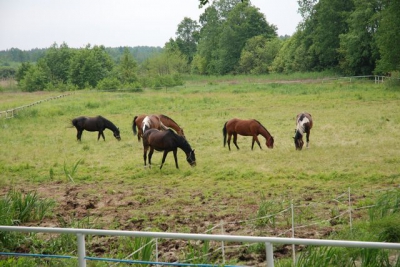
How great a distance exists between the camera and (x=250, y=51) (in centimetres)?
7406

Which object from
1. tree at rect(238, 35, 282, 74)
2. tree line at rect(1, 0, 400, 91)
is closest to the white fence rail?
tree line at rect(1, 0, 400, 91)

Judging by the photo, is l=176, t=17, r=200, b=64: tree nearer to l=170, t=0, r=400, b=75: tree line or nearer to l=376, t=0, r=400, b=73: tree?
l=170, t=0, r=400, b=75: tree line

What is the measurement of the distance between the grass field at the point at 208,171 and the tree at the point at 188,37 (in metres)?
68.8

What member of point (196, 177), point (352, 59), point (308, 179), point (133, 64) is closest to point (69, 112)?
point (196, 177)

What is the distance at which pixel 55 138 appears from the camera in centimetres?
2245

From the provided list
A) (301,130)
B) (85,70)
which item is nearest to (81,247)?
(301,130)

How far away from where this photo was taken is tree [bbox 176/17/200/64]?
94625 millimetres

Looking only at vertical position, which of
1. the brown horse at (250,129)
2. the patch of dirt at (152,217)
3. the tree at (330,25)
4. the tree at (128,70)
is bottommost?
the patch of dirt at (152,217)

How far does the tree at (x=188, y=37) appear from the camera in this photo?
9462cm

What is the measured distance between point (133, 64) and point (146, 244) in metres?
65.2

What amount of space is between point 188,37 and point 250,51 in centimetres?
2580

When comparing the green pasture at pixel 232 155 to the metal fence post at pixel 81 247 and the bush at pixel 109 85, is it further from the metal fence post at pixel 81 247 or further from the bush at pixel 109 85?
the bush at pixel 109 85

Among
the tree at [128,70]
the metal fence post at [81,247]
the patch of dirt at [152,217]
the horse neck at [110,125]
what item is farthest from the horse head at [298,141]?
the tree at [128,70]

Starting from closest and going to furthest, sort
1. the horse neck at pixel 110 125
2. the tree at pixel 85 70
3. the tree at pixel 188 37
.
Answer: the horse neck at pixel 110 125 → the tree at pixel 85 70 → the tree at pixel 188 37
